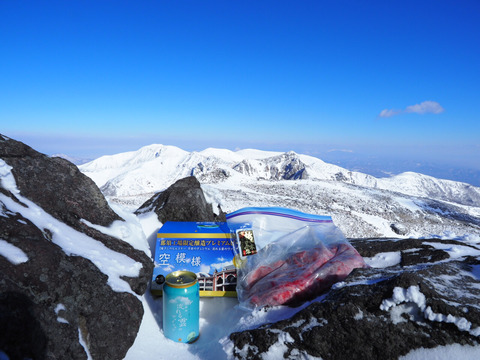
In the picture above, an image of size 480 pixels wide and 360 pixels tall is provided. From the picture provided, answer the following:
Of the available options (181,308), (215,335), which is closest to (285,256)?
(215,335)

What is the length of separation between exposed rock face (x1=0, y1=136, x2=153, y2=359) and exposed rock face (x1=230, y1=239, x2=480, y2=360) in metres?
1.48

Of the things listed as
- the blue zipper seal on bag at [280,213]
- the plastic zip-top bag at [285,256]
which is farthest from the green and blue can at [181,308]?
the blue zipper seal on bag at [280,213]

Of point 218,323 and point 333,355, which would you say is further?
point 218,323

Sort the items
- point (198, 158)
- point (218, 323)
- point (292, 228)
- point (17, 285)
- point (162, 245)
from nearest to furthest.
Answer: point (17, 285)
point (218, 323)
point (162, 245)
point (292, 228)
point (198, 158)

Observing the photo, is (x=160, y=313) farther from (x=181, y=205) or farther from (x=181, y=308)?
(x=181, y=205)

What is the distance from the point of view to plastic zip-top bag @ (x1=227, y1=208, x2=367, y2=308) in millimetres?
4309

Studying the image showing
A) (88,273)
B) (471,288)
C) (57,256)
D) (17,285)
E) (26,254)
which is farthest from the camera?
(471,288)

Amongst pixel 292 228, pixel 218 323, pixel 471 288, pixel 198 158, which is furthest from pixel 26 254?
pixel 198 158

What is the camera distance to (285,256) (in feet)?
16.8

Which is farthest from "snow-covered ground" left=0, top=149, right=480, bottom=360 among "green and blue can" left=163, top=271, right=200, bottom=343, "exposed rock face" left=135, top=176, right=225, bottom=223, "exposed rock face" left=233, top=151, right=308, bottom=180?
"exposed rock face" left=233, top=151, right=308, bottom=180

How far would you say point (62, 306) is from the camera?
2.88 m

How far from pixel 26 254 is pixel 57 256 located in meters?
0.30

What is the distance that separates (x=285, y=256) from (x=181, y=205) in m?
2.74

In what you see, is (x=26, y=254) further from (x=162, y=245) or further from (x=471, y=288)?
(x=471, y=288)
